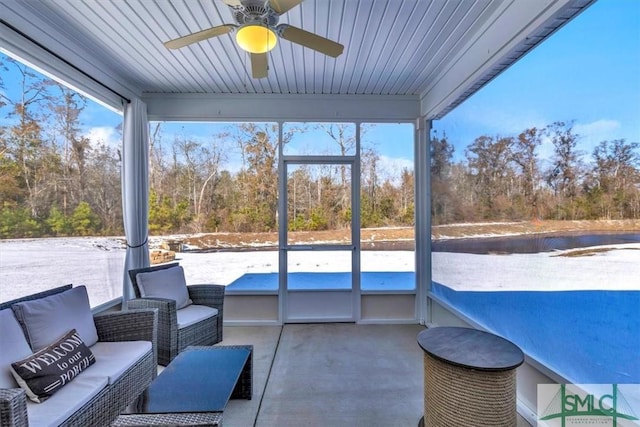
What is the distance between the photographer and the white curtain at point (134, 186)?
348cm

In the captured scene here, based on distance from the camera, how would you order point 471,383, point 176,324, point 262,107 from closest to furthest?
point 471,383
point 176,324
point 262,107

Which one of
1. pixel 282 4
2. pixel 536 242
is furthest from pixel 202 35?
pixel 536 242

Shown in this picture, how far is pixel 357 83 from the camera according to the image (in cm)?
361

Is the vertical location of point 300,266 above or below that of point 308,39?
below

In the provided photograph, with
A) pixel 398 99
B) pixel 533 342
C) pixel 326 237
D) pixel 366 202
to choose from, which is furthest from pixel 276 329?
pixel 398 99

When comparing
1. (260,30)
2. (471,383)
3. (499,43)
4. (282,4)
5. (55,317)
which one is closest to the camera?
(471,383)

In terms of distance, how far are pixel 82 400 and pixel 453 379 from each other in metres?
1.97

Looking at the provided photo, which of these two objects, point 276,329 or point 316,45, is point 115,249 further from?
point 316,45

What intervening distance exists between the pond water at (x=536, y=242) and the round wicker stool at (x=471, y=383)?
664mm

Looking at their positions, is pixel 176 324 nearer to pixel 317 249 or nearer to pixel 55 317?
pixel 55 317

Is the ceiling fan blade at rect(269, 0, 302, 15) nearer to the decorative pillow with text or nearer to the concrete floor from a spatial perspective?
the decorative pillow with text

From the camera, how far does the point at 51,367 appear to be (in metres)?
1.69

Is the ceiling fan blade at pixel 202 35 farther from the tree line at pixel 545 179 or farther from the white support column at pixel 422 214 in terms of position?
the white support column at pixel 422 214

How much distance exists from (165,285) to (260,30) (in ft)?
8.23
